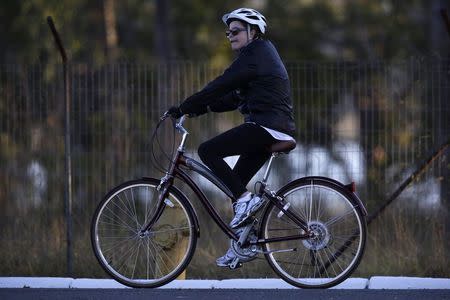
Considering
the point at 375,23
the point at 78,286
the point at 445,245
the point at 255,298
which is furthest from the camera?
the point at 375,23

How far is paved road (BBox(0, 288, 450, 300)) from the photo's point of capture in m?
7.53

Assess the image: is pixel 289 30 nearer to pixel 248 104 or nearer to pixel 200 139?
pixel 200 139

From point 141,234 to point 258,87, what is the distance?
4.42 ft

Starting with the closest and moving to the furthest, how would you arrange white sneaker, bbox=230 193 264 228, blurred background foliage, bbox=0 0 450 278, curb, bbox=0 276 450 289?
white sneaker, bbox=230 193 264 228 → curb, bbox=0 276 450 289 → blurred background foliage, bbox=0 0 450 278

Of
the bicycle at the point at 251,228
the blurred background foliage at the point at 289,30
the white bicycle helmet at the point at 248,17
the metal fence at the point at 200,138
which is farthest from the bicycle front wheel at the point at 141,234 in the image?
the blurred background foliage at the point at 289,30

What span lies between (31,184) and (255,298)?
419 cm

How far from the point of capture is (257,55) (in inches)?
302

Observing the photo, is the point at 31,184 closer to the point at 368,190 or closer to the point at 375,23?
the point at 368,190

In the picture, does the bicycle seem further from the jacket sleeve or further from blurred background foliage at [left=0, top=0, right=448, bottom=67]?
blurred background foliage at [left=0, top=0, right=448, bottom=67]

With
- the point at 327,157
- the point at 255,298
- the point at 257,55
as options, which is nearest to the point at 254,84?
the point at 257,55

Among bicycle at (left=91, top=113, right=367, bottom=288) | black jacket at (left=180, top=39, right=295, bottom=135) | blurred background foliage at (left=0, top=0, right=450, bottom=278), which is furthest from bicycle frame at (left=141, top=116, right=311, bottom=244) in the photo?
blurred background foliage at (left=0, top=0, right=450, bottom=278)

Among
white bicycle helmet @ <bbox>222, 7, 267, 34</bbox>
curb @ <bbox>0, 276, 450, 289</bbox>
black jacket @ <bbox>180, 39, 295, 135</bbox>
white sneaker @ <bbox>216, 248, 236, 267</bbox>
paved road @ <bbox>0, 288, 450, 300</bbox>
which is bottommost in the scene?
curb @ <bbox>0, 276, 450, 289</bbox>

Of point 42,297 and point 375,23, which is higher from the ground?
point 375,23

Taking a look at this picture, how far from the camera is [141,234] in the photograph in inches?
314
